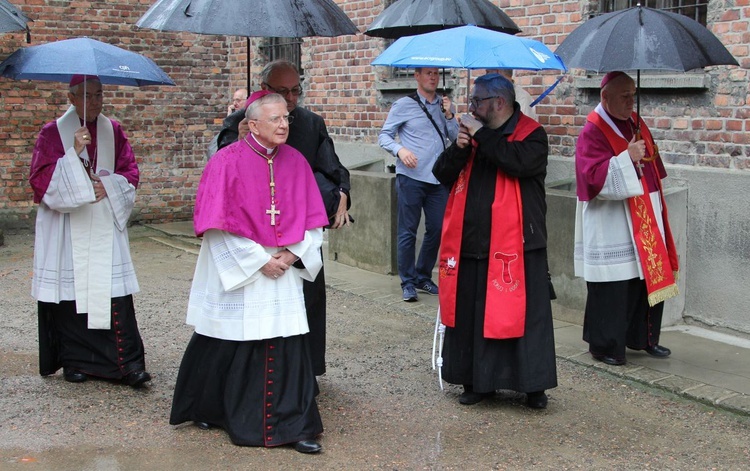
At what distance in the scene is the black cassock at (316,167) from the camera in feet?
17.1

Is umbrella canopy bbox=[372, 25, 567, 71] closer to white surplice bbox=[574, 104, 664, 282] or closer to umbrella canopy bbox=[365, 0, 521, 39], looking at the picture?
umbrella canopy bbox=[365, 0, 521, 39]

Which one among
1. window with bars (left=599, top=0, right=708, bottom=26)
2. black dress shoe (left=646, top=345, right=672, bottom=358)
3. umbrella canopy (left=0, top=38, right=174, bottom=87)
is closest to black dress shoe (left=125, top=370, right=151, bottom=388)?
umbrella canopy (left=0, top=38, right=174, bottom=87)

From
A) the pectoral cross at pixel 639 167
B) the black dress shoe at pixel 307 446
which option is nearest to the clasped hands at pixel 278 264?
the black dress shoe at pixel 307 446

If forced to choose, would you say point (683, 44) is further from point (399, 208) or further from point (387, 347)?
point (399, 208)

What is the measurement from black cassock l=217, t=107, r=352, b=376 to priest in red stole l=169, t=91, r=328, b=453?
470 mm

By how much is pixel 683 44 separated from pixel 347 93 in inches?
233

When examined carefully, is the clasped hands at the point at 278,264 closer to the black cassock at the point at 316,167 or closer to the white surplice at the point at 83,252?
the black cassock at the point at 316,167

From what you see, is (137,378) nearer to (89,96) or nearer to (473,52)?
(89,96)

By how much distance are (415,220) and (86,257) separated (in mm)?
3180

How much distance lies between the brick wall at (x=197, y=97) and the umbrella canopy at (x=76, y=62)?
12.4ft

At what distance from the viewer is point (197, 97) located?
1292 centimetres

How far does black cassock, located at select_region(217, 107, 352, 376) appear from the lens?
5.22 metres

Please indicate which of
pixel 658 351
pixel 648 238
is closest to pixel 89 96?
pixel 648 238

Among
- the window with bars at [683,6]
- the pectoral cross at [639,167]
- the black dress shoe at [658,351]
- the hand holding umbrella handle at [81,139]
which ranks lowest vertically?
the black dress shoe at [658,351]
